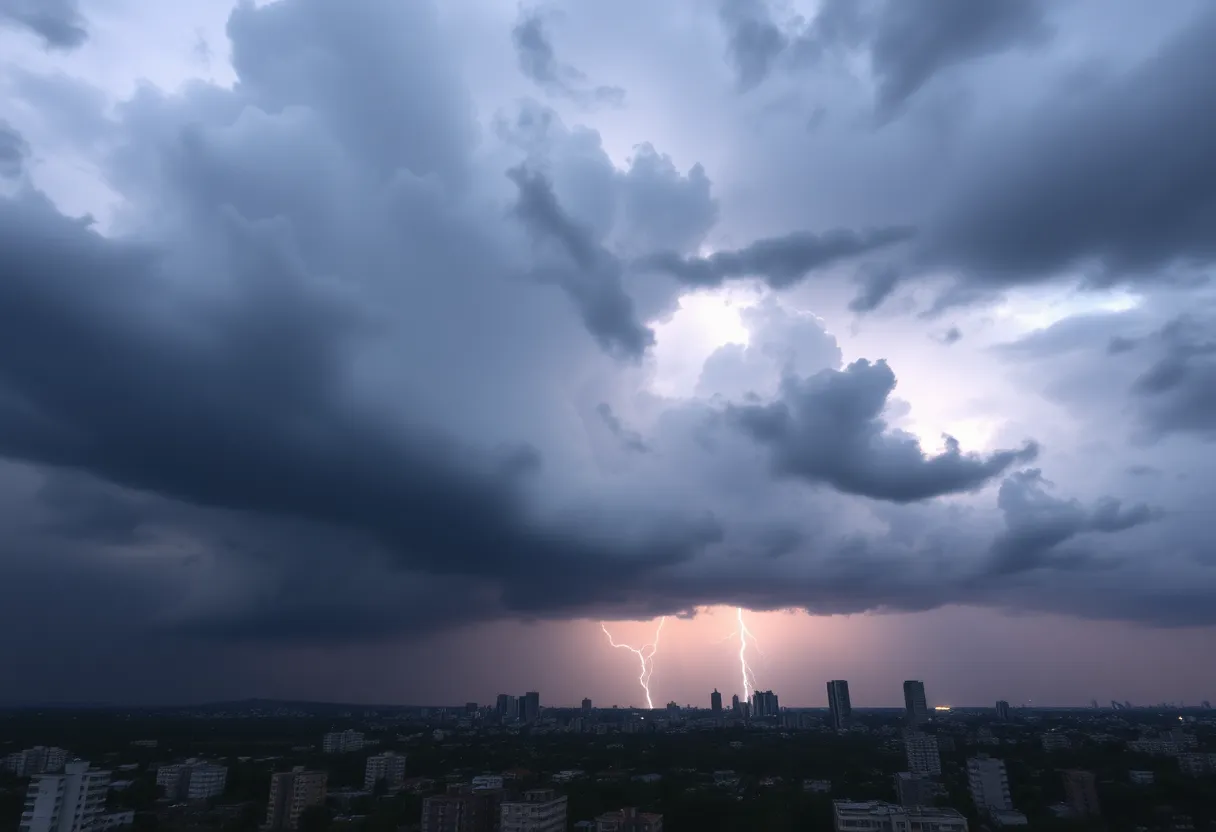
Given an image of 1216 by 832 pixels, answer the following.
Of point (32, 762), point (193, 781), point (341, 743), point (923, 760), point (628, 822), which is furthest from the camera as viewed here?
point (341, 743)

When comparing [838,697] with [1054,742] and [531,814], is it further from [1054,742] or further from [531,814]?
[531,814]

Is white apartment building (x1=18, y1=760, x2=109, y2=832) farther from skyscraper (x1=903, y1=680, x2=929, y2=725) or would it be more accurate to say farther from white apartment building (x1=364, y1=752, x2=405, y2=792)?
skyscraper (x1=903, y1=680, x2=929, y2=725)

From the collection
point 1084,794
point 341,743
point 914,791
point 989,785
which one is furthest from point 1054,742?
point 341,743

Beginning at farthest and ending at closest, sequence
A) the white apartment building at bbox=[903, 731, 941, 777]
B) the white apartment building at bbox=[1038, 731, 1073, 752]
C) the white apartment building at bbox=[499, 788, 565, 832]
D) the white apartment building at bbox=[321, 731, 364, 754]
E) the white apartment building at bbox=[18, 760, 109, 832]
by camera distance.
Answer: the white apartment building at bbox=[321, 731, 364, 754]
the white apartment building at bbox=[1038, 731, 1073, 752]
the white apartment building at bbox=[903, 731, 941, 777]
the white apartment building at bbox=[18, 760, 109, 832]
the white apartment building at bbox=[499, 788, 565, 832]

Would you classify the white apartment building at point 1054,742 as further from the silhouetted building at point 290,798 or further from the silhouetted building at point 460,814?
the silhouetted building at point 290,798

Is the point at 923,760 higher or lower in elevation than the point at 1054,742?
higher

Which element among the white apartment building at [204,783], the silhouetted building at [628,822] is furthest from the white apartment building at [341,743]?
the silhouetted building at [628,822]

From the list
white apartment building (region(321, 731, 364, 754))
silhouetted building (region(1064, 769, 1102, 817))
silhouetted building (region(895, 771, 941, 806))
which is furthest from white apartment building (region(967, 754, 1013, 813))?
white apartment building (region(321, 731, 364, 754))
